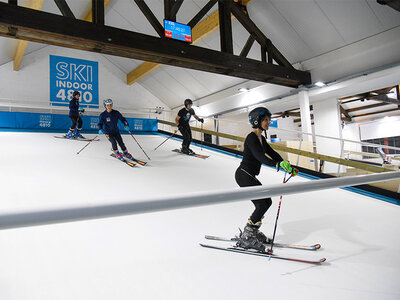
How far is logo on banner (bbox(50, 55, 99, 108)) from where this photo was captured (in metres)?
13.7

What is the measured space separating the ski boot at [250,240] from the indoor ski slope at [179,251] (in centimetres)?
17

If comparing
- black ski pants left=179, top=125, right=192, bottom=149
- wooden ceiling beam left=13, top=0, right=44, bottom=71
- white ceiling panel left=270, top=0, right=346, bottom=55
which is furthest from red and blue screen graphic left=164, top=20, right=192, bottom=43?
white ceiling panel left=270, top=0, right=346, bottom=55

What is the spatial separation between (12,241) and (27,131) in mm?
9076

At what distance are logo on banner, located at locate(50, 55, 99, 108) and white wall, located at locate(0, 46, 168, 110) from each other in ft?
0.99

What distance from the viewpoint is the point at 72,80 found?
14055 millimetres

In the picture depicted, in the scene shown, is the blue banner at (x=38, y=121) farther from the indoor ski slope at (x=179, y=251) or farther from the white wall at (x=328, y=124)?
the white wall at (x=328, y=124)

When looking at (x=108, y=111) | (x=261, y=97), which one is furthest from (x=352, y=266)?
(x=261, y=97)

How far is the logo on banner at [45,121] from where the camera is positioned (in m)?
10.4

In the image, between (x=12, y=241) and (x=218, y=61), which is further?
(x=218, y=61)

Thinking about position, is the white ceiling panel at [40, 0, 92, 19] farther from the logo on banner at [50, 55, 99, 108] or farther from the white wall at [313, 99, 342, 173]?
the white wall at [313, 99, 342, 173]

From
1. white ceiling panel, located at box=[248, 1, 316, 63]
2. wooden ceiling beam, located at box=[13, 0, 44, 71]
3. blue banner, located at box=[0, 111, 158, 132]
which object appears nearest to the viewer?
wooden ceiling beam, located at box=[13, 0, 44, 71]

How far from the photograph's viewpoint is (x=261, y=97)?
39.5 feet

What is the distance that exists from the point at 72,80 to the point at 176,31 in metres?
9.39

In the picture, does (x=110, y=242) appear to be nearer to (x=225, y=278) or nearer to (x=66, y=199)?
(x=225, y=278)
